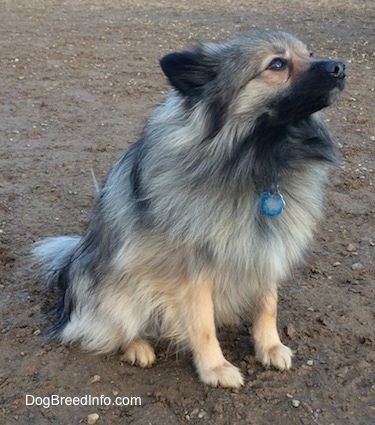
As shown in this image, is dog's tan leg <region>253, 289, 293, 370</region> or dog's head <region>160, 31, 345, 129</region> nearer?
dog's head <region>160, 31, 345, 129</region>

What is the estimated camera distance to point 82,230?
4.08m

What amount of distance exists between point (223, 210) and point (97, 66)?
5600 mm

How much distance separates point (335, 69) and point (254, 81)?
33cm

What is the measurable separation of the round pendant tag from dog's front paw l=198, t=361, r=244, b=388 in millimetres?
776

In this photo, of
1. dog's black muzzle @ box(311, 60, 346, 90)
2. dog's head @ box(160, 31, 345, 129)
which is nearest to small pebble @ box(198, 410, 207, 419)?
dog's head @ box(160, 31, 345, 129)

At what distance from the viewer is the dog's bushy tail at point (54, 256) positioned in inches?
133

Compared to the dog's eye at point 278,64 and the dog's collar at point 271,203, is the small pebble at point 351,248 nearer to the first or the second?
the dog's collar at point 271,203

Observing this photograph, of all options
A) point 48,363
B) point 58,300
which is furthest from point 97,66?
point 48,363

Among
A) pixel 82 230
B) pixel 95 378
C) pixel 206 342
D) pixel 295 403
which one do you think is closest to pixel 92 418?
pixel 95 378

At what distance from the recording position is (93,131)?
5645 mm

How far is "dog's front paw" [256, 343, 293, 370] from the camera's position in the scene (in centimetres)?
288

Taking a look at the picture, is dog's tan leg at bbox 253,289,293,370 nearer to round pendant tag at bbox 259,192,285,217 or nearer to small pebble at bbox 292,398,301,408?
small pebble at bbox 292,398,301,408

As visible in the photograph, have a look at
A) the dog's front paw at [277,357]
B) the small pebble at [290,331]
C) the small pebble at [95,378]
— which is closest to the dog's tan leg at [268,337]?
the dog's front paw at [277,357]

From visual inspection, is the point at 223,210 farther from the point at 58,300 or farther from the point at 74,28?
the point at 74,28
